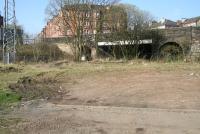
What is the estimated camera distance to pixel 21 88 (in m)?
20.3

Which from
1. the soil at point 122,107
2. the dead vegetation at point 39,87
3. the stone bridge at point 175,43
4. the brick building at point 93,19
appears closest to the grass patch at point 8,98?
the dead vegetation at point 39,87

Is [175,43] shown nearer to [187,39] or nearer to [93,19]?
[187,39]

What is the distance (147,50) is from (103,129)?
40289 mm

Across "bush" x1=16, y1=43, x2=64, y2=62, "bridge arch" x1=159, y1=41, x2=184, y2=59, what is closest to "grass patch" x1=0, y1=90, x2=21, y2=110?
"bridge arch" x1=159, y1=41, x2=184, y2=59

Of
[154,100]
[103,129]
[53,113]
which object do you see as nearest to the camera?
[103,129]

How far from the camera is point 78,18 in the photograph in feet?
175

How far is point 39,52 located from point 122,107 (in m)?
39.3

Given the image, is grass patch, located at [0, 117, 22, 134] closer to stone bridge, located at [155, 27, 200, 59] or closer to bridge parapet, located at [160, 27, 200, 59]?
stone bridge, located at [155, 27, 200, 59]

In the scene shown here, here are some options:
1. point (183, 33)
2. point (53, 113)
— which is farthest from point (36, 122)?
point (183, 33)

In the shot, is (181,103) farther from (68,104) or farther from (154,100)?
(68,104)

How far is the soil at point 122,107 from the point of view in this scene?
37.7 feet

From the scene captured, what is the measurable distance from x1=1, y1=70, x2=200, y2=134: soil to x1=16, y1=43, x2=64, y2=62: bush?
95.9 ft

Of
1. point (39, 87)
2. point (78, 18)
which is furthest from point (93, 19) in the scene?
point (39, 87)

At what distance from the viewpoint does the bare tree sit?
52719mm
